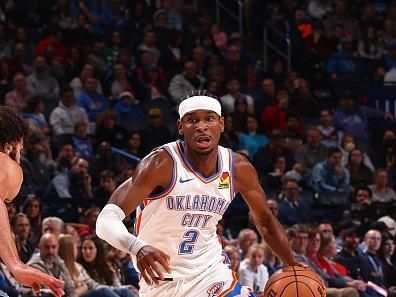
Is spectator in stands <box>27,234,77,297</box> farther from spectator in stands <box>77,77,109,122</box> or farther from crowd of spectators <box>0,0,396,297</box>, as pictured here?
spectator in stands <box>77,77,109,122</box>

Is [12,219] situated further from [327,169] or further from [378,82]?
[378,82]

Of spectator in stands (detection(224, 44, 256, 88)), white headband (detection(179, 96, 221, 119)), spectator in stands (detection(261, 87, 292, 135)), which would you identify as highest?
spectator in stands (detection(224, 44, 256, 88))

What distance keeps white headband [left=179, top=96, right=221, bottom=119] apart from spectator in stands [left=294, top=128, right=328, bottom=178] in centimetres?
863

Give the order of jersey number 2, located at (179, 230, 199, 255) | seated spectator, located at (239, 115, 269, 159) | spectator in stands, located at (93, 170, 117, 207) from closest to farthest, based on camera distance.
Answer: jersey number 2, located at (179, 230, 199, 255) < spectator in stands, located at (93, 170, 117, 207) < seated spectator, located at (239, 115, 269, 159)

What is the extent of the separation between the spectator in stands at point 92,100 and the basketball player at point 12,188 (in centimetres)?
923

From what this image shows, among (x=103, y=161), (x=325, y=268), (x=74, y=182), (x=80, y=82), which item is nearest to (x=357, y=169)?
(x=325, y=268)

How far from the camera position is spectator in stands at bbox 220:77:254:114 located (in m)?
15.9

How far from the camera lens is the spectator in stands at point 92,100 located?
15097 millimetres

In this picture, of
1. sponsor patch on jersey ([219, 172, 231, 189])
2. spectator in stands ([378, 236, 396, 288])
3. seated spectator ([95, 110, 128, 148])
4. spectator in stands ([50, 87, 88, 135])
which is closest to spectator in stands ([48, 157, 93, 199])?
spectator in stands ([50, 87, 88, 135])

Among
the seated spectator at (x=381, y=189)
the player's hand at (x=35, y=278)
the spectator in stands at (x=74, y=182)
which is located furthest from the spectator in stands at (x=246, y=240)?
the player's hand at (x=35, y=278)

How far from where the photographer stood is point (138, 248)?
5.66 m

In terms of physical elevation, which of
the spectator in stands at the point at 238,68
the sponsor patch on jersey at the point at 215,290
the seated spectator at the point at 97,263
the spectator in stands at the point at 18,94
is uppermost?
the spectator in stands at the point at 238,68

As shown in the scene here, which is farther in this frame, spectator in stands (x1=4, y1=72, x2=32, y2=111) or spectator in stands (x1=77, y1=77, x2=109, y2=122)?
spectator in stands (x1=77, y1=77, x2=109, y2=122)

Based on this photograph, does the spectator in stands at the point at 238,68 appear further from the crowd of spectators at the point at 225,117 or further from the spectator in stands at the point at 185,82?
the spectator in stands at the point at 185,82
